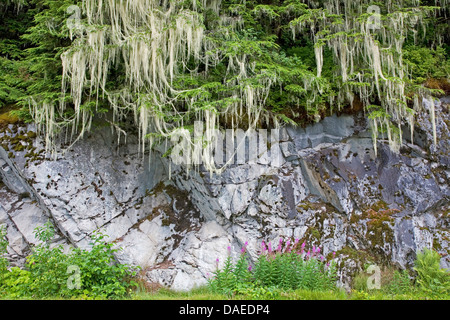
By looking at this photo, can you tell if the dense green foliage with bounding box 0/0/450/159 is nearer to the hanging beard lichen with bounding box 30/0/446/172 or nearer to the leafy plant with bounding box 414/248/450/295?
the hanging beard lichen with bounding box 30/0/446/172

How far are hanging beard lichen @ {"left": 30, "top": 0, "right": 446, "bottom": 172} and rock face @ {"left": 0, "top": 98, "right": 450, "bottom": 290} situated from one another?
25.2 inches

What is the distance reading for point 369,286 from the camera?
6.37 m

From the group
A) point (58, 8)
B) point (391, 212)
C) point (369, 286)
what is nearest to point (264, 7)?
point (58, 8)

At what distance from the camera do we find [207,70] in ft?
25.9

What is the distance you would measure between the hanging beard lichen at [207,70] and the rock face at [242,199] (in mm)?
640

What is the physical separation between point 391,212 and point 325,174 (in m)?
1.77

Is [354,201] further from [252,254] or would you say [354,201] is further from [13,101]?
[13,101]

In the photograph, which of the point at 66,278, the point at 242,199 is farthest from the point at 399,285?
the point at 66,278

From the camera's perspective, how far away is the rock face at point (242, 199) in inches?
281

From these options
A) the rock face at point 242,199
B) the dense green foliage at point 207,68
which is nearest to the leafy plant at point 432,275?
Answer: the rock face at point 242,199

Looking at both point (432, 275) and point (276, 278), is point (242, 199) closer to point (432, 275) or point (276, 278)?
point (276, 278)

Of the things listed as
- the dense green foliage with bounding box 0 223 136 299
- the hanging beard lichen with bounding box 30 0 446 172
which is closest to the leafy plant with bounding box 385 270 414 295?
the hanging beard lichen with bounding box 30 0 446 172

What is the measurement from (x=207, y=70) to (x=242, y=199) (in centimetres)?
340

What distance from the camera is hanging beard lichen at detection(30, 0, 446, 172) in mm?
6797
